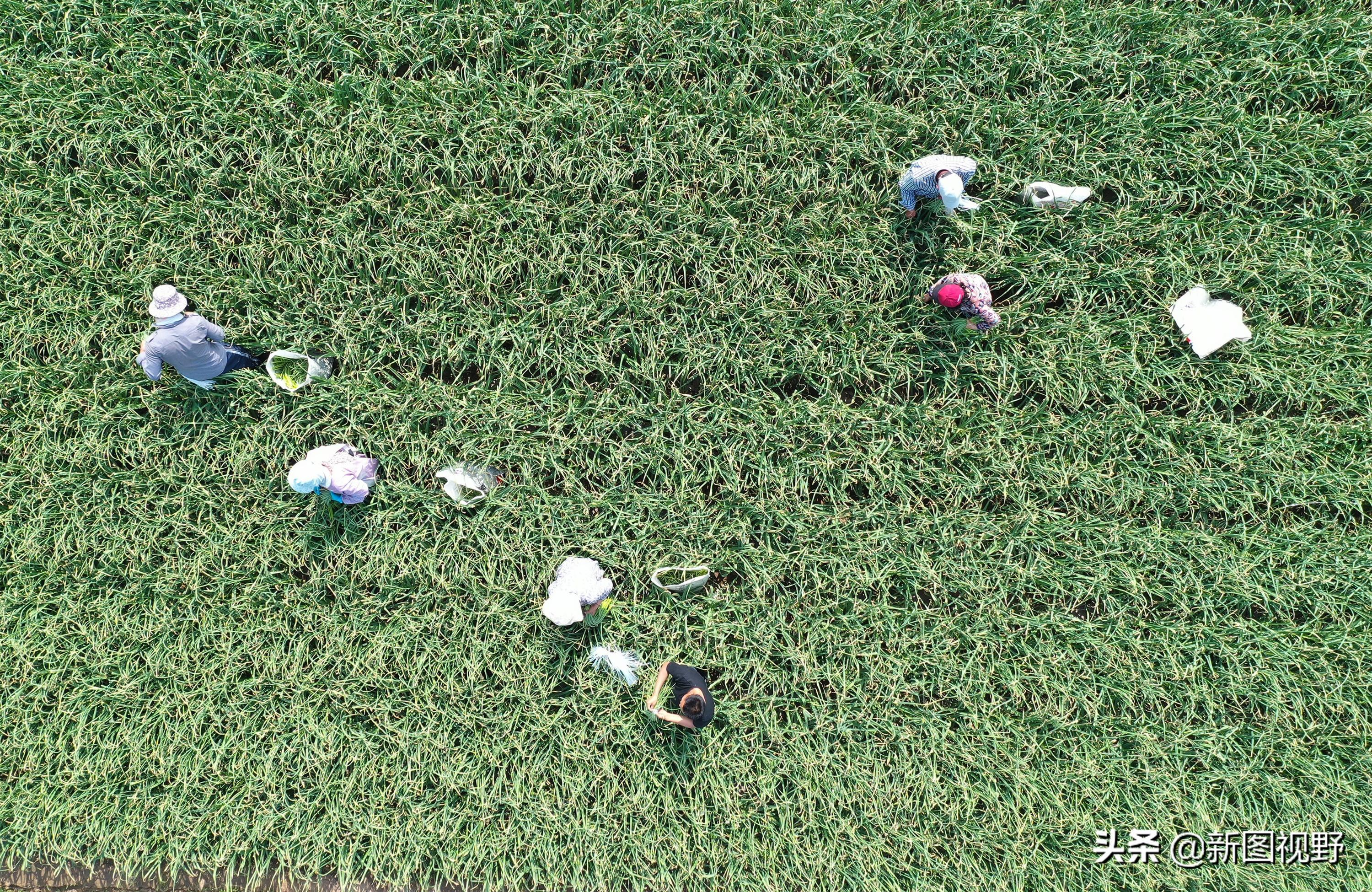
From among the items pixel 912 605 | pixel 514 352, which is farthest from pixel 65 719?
pixel 912 605

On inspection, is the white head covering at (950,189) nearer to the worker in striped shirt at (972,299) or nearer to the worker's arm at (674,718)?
the worker in striped shirt at (972,299)

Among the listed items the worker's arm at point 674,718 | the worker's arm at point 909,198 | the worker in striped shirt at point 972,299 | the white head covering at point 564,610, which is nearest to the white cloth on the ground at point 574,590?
the white head covering at point 564,610

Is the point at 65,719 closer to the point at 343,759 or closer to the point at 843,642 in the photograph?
the point at 343,759

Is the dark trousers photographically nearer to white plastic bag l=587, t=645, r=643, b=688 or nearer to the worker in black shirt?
white plastic bag l=587, t=645, r=643, b=688

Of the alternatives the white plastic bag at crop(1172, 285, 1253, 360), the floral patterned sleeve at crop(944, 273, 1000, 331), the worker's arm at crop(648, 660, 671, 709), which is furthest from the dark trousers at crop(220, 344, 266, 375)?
the white plastic bag at crop(1172, 285, 1253, 360)

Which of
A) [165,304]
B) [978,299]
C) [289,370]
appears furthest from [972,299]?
[165,304]

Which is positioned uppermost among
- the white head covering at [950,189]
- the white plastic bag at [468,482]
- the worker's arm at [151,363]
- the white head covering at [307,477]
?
the white head covering at [950,189]
